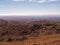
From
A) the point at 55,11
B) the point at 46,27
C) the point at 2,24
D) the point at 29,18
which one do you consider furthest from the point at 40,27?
the point at 2,24

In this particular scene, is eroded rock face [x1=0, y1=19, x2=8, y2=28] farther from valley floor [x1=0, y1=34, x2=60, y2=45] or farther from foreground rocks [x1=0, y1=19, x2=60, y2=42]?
valley floor [x1=0, y1=34, x2=60, y2=45]

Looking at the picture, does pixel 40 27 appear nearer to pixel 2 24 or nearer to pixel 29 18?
pixel 29 18

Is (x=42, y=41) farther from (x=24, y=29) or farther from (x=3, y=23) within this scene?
(x=3, y=23)

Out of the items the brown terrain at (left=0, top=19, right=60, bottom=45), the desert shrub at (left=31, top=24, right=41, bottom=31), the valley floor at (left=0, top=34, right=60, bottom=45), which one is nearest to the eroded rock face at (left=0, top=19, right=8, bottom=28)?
the brown terrain at (left=0, top=19, right=60, bottom=45)

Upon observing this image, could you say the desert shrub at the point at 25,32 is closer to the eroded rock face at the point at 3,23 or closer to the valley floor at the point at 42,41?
the valley floor at the point at 42,41

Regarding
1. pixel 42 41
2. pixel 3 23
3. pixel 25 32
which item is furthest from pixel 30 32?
pixel 3 23

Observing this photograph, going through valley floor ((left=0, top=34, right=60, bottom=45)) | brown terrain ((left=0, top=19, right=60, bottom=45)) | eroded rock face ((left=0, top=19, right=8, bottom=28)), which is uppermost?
eroded rock face ((left=0, top=19, right=8, bottom=28))

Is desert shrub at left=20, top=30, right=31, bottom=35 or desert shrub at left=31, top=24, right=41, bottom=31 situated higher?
desert shrub at left=31, top=24, right=41, bottom=31

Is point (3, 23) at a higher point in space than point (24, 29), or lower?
higher

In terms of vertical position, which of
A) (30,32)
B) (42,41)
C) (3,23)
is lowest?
(42,41)
